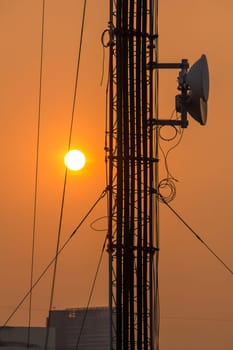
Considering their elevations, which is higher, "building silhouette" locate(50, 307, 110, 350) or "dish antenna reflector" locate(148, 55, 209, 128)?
"building silhouette" locate(50, 307, 110, 350)

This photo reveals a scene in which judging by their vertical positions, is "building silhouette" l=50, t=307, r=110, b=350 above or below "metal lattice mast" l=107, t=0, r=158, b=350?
above

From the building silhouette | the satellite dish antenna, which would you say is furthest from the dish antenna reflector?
the building silhouette

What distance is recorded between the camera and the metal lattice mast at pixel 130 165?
19844 millimetres

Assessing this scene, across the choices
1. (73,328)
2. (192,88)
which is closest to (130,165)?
(192,88)

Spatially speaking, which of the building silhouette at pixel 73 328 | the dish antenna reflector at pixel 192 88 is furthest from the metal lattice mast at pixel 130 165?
the building silhouette at pixel 73 328

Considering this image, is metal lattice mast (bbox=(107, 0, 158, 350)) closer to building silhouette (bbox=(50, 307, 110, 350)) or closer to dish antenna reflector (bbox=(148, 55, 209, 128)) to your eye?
dish antenna reflector (bbox=(148, 55, 209, 128))

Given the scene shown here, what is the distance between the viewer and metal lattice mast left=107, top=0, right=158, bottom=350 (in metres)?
19.8

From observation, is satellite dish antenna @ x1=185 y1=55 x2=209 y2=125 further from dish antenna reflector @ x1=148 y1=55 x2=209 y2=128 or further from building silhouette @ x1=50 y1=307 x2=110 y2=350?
building silhouette @ x1=50 y1=307 x2=110 y2=350

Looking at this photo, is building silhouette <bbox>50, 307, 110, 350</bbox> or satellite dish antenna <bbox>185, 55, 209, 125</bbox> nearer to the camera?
satellite dish antenna <bbox>185, 55, 209, 125</bbox>

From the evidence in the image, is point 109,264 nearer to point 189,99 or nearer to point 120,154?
point 120,154

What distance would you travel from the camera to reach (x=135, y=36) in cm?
2008

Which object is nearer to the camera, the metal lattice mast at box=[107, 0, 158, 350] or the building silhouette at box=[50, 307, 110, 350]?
the metal lattice mast at box=[107, 0, 158, 350]

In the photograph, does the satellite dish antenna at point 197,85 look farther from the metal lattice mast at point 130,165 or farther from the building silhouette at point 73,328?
the building silhouette at point 73,328

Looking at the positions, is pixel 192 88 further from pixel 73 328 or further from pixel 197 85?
pixel 73 328
